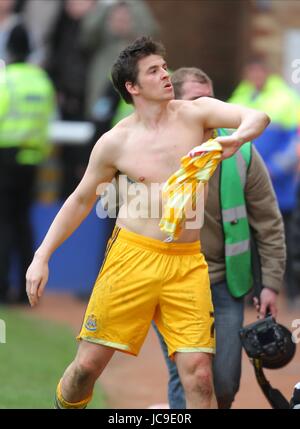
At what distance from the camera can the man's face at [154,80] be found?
18.4ft

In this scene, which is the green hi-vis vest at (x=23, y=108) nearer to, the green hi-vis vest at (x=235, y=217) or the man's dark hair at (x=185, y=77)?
the man's dark hair at (x=185, y=77)

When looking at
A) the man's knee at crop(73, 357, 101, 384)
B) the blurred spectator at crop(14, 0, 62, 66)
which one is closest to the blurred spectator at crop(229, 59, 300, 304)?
the blurred spectator at crop(14, 0, 62, 66)

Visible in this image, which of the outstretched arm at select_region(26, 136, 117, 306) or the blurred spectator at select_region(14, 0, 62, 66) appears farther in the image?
the blurred spectator at select_region(14, 0, 62, 66)

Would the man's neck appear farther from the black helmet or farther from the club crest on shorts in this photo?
the black helmet

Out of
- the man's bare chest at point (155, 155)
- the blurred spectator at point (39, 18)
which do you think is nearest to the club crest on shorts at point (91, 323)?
the man's bare chest at point (155, 155)

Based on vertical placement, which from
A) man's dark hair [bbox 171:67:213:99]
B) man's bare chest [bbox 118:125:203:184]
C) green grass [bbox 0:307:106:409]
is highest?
man's dark hair [bbox 171:67:213:99]

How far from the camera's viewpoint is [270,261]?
243 inches

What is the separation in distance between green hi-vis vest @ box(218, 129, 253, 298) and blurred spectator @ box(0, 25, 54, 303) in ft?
15.6

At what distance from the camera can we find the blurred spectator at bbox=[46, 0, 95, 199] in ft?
39.1

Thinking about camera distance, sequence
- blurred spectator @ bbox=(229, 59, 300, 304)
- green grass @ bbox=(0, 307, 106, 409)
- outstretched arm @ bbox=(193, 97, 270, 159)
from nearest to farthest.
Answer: outstretched arm @ bbox=(193, 97, 270, 159), green grass @ bbox=(0, 307, 106, 409), blurred spectator @ bbox=(229, 59, 300, 304)

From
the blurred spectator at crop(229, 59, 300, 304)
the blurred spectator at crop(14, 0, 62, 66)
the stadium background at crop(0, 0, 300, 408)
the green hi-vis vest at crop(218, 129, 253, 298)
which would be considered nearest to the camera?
the green hi-vis vest at crop(218, 129, 253, 298)

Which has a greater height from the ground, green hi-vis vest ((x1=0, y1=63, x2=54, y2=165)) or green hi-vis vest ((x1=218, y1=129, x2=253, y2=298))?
green hi-vis vest ((x1=0, y1=63, x2=54, y2=165))

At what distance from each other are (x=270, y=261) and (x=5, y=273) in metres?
4.99

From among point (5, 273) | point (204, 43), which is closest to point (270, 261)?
point (5, 273)
